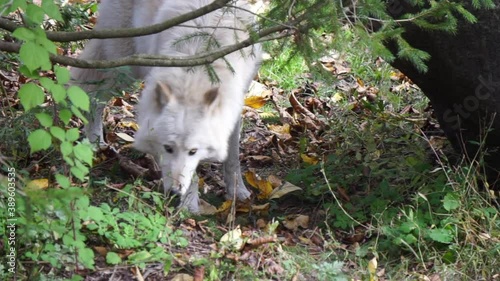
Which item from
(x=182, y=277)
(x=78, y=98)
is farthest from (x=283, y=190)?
(x=78, y=98)

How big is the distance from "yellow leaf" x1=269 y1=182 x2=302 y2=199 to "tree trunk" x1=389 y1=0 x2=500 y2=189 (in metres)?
1.02

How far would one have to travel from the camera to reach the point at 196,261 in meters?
3.53

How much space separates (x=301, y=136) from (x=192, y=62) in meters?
2.52

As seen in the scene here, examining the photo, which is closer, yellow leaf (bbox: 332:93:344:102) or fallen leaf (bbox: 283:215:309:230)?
fallen leaf (bbox: 283:215:309:230)

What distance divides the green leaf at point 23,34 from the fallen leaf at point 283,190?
246cm

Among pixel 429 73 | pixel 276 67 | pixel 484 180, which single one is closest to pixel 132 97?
pixel 276 67

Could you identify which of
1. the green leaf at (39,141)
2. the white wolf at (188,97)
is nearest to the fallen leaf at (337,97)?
the white wolf at (188,97)

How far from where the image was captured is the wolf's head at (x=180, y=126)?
4.30m

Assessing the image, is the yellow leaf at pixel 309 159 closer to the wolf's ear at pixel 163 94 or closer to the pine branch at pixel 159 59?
the wolf's ear at pixel 163 94

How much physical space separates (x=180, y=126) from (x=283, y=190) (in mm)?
876

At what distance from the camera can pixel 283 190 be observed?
475 centimetres

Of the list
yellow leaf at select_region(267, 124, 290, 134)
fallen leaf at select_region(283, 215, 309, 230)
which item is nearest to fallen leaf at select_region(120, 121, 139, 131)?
yellow leaf at select_region(267, 124, 290, 134)

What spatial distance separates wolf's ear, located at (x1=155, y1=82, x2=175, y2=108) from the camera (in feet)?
14.0

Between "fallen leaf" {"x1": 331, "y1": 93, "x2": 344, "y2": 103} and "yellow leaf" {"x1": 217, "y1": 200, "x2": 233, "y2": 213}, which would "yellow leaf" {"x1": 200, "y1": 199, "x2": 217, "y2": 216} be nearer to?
"yellow leaf" {"x1": 217, "y1": 200, "x2": 233, "y2": 213}
